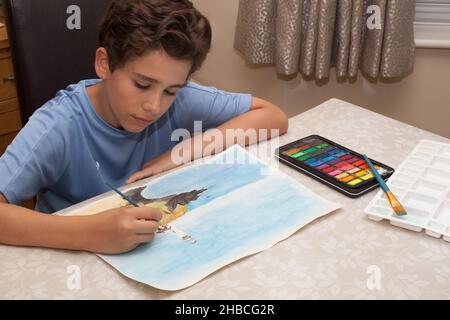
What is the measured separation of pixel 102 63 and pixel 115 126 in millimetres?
136

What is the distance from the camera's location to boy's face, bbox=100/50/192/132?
0.86 meters

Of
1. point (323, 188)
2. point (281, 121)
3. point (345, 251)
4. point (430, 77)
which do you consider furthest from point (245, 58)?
point (345, 251)

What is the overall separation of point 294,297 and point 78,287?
0.27m

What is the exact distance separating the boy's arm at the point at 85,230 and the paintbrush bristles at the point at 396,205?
358 millimetres

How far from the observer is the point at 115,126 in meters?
1.02

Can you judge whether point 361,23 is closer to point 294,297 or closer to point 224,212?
point 224,212

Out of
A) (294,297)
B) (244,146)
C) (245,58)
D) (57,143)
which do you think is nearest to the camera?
(294,297)

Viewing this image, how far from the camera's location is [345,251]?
2.29 feet

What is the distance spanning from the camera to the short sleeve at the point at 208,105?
113 cm

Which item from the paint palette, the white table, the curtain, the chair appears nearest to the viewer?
the white table

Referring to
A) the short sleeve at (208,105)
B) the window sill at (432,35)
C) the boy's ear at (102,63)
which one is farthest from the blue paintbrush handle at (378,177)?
the window sill at (432,35)

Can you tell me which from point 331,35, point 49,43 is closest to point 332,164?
point 49,43

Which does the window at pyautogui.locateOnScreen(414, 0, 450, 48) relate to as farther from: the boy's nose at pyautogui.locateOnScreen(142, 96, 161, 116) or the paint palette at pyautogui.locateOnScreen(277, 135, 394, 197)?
the boy's nose at pyautogui.locateOnScreen(142, 96, 161, 116)

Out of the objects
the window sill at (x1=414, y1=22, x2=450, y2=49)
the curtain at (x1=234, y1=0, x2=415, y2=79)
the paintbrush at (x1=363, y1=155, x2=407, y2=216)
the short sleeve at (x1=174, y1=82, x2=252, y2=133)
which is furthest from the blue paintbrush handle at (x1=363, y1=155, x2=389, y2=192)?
the window sill at (x1=414, y1=22, x2=450, y2=49)
